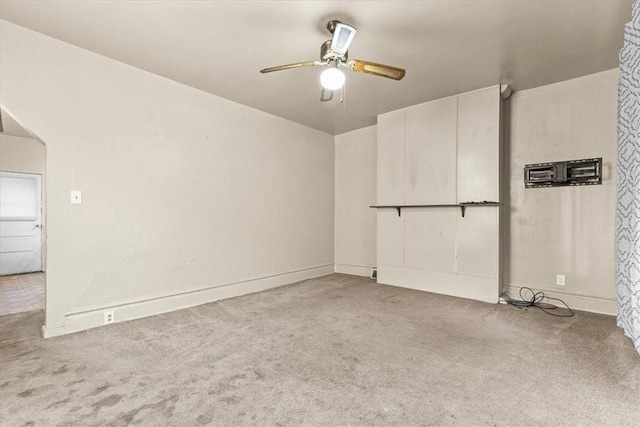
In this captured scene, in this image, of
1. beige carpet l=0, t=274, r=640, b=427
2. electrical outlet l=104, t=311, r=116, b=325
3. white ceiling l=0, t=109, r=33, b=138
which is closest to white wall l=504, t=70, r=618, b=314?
beige carpet l=0, t=274, r=640, b=427

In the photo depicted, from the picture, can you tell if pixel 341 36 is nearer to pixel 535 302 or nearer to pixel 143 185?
pixel 143 185

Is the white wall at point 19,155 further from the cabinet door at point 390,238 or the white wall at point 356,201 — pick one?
the cabinet door at point 390,238

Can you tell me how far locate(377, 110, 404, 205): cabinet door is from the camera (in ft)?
14.7

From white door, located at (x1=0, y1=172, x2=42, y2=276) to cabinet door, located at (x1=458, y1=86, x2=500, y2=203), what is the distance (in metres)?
7.59

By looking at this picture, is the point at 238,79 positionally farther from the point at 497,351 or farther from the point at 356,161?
the point at 497,351

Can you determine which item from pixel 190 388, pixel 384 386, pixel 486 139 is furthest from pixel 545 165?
pixel 190 388

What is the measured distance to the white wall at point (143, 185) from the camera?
2.62m

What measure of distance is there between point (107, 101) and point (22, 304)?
2.72 meters

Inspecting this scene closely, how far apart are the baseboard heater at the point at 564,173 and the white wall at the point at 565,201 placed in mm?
60

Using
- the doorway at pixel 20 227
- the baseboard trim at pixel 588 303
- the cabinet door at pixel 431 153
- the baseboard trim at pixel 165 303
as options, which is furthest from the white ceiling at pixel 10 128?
the baseboard trim at pixel 588 303

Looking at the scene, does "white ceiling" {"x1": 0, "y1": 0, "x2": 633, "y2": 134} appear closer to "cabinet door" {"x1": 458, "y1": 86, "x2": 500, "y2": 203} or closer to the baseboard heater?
"cabinet door" {"x1": 458, "y1": 86, "x2": 500, "y2": 203}

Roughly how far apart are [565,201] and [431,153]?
1.63 metres

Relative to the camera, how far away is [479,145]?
3.76 meters

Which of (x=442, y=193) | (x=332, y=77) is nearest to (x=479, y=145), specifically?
(x=442, y=193)
